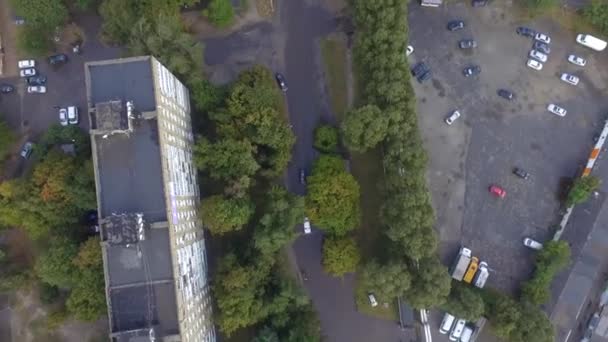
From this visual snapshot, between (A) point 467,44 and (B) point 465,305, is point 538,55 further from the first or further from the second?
Answer: (B) point 465,305

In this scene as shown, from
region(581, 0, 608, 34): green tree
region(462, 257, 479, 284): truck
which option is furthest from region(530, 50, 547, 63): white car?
region(462, 257, 479, 284): truck

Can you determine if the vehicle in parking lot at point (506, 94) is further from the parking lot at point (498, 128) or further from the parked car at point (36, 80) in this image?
the parked car at point (36, 80)

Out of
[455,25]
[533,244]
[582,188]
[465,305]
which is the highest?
[455,25]

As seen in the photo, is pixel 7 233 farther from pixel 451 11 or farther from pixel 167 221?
pixel 451 11

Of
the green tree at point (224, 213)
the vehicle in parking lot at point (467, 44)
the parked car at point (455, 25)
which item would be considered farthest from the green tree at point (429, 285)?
the parked car at point (455, 25)

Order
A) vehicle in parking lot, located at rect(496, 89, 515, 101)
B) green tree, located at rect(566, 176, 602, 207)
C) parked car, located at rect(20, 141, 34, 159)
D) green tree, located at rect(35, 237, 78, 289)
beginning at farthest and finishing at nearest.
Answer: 1. vehicle in parking lot, located at rect(496, 89, 515, 101)
2. parked car, located at rect(20, 141, 34, 159)
3. green tree, located at rect(566, 176, 602, 207)
4. green tree, located at rect(35, 237, 78, 289)

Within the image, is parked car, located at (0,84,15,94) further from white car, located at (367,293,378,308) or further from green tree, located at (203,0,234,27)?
white car, located at (367,293,378,308)

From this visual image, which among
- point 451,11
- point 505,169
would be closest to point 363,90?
point 451,11

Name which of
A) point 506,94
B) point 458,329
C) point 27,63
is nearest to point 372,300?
point 458,329
